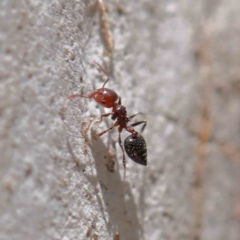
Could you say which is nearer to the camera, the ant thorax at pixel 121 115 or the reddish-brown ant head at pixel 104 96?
the reddish-brown ant head at pixel 104 96

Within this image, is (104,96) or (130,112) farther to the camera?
(130,112)

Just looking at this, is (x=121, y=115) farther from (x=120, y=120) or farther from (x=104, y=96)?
(x=104, y=96)

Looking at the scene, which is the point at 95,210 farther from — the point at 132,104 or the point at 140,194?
the point at 132,104

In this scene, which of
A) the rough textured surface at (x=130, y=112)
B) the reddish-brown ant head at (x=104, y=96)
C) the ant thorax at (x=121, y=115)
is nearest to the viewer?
the rough textured surface at (x=130, y=112)

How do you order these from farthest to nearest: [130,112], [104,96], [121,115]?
[130,112] → [121,115] → [104,96]

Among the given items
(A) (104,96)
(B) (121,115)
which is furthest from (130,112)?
(A) (104,96)

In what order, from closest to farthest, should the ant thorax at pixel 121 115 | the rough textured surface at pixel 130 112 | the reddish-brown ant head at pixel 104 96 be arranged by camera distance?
the rough textured surface at pixel 130 112 < the reddish-brown ant head at pixel 104 96 < the ant thorax at pixel 121 115

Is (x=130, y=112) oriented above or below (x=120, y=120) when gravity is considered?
above
